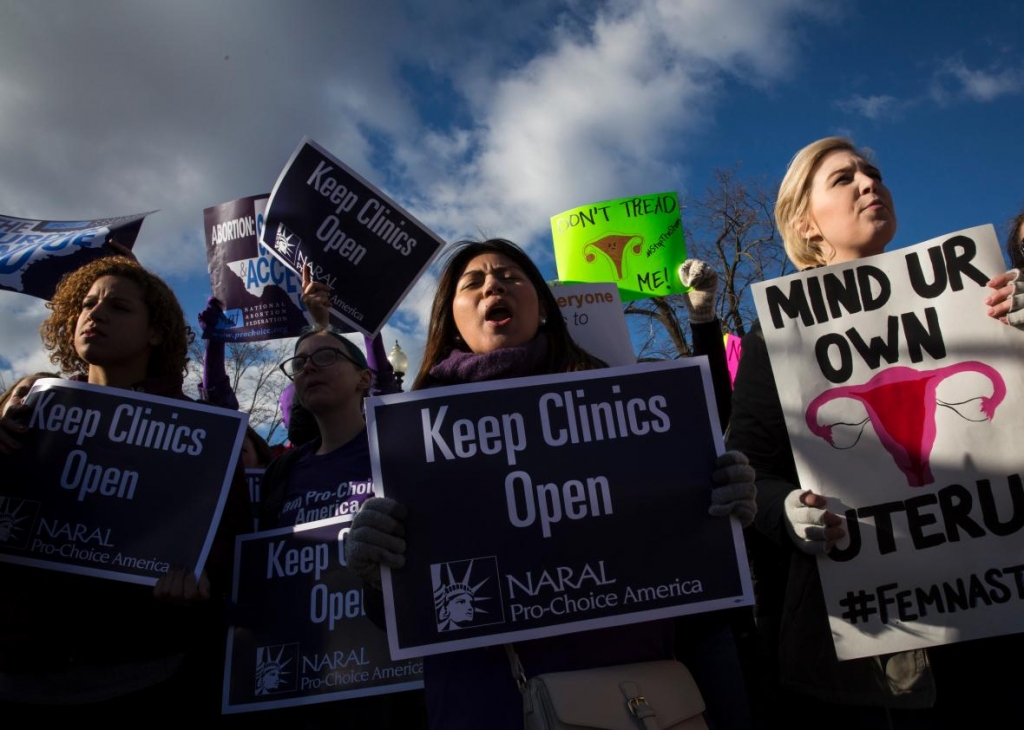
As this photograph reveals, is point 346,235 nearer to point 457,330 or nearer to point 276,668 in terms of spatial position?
point 457,330

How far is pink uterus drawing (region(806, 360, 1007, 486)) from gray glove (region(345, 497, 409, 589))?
110 centimetres

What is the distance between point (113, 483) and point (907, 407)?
237cm

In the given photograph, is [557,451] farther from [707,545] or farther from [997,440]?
[997,440]

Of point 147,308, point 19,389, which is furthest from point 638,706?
point 19,389

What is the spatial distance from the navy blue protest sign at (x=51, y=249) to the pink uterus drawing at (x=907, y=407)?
368cm

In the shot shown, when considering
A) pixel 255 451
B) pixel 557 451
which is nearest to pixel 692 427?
pixel 557 451

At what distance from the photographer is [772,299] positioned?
2041 millimetres

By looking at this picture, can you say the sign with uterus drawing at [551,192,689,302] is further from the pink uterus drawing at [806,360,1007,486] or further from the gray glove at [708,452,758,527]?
the gray glove at [708,452,758,527]

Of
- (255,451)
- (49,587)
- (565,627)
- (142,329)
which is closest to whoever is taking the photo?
(565,627)

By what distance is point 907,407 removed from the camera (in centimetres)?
190

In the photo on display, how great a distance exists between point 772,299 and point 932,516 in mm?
688

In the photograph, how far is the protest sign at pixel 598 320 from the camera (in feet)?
10.9

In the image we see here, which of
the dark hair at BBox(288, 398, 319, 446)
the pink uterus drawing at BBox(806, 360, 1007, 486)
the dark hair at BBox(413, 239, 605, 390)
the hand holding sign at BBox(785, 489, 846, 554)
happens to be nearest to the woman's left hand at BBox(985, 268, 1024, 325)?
the pink uterus drawing at BBox(806, 360, 1007, 486)

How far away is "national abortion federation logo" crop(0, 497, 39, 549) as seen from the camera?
2.22m
